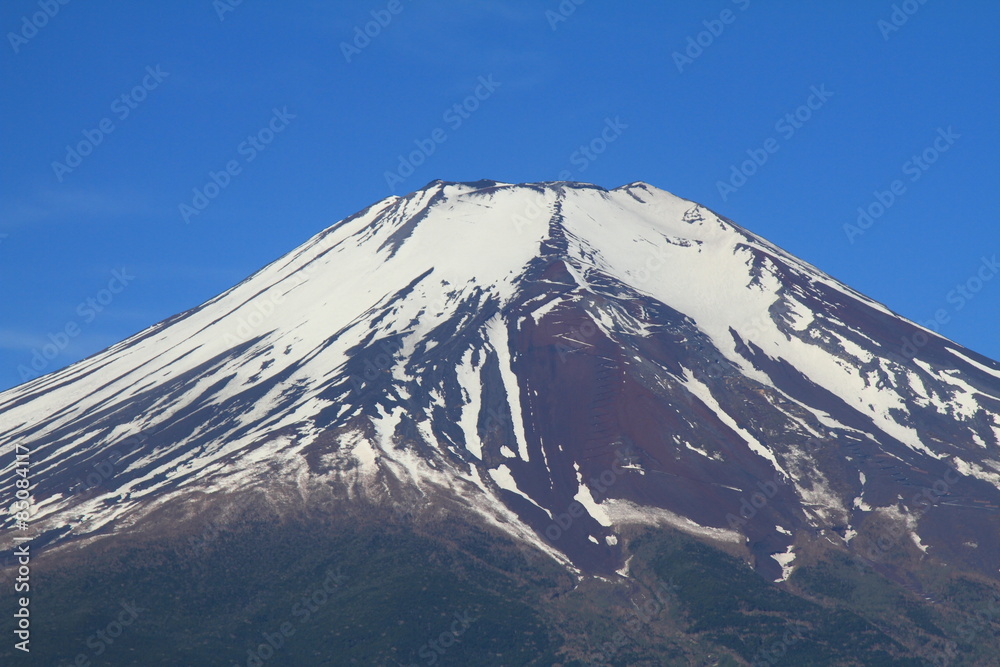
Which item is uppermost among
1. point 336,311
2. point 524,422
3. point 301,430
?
point 336,311

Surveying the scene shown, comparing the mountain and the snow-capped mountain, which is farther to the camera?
the snow-capped mountain

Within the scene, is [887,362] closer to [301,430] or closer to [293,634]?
[301,430]

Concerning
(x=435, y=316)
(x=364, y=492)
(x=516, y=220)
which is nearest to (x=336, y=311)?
(x=435, y=316)

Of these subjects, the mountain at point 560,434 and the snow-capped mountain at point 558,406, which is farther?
the snow-capped mountain at point 558,406

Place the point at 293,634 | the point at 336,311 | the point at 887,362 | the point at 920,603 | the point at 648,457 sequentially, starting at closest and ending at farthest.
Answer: the point at 293,634
the point at 920,603
the point at 648,457
the point at 887,362
the point at 336,311
